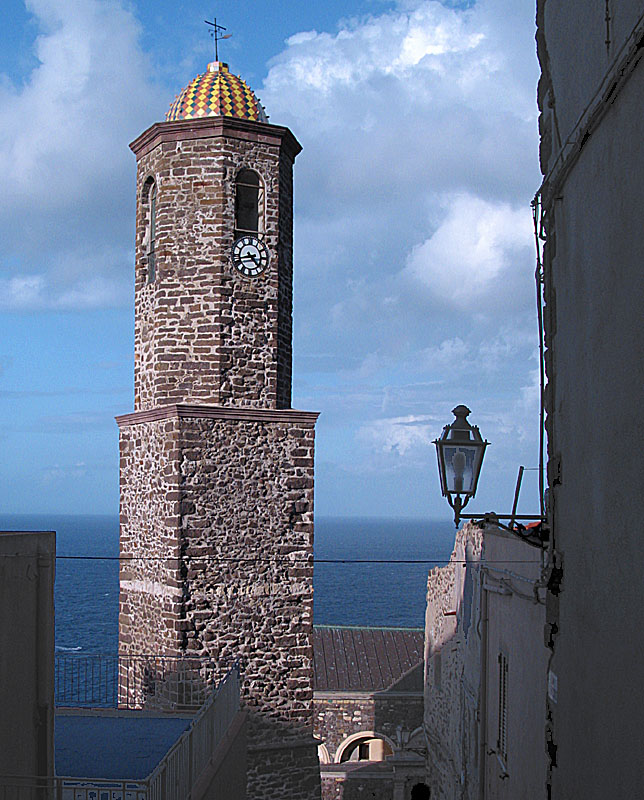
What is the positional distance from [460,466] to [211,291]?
8799 mm

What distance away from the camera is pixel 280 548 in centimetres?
1512

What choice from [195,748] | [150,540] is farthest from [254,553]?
[195,748]

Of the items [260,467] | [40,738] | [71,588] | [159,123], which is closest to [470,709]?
[260,467]

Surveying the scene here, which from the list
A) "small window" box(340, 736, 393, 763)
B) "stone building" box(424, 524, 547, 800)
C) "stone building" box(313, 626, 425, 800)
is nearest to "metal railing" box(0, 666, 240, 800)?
"stone building" box(424, 524, 547, 800)

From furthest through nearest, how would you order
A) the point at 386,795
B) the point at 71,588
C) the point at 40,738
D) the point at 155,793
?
the point at 71,588
the point at 386,795
the point at 155,793
the point at 40,738

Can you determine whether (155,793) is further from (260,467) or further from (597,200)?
(260,467)

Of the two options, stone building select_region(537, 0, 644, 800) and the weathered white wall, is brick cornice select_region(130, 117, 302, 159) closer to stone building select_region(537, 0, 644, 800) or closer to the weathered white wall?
stone building select_region(537, 0, 644, 800)

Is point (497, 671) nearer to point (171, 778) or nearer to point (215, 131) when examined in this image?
point (171, 778)

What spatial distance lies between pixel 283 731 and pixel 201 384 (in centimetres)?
557

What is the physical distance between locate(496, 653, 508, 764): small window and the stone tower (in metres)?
5.47

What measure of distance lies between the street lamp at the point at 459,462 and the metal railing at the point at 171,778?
124 inches

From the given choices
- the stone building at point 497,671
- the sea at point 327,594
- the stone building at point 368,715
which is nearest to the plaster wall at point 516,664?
the stone building at point 497,671

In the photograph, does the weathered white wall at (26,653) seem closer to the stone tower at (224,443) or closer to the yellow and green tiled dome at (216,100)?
the stone tower at (224,443)

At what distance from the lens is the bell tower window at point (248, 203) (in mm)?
15641
